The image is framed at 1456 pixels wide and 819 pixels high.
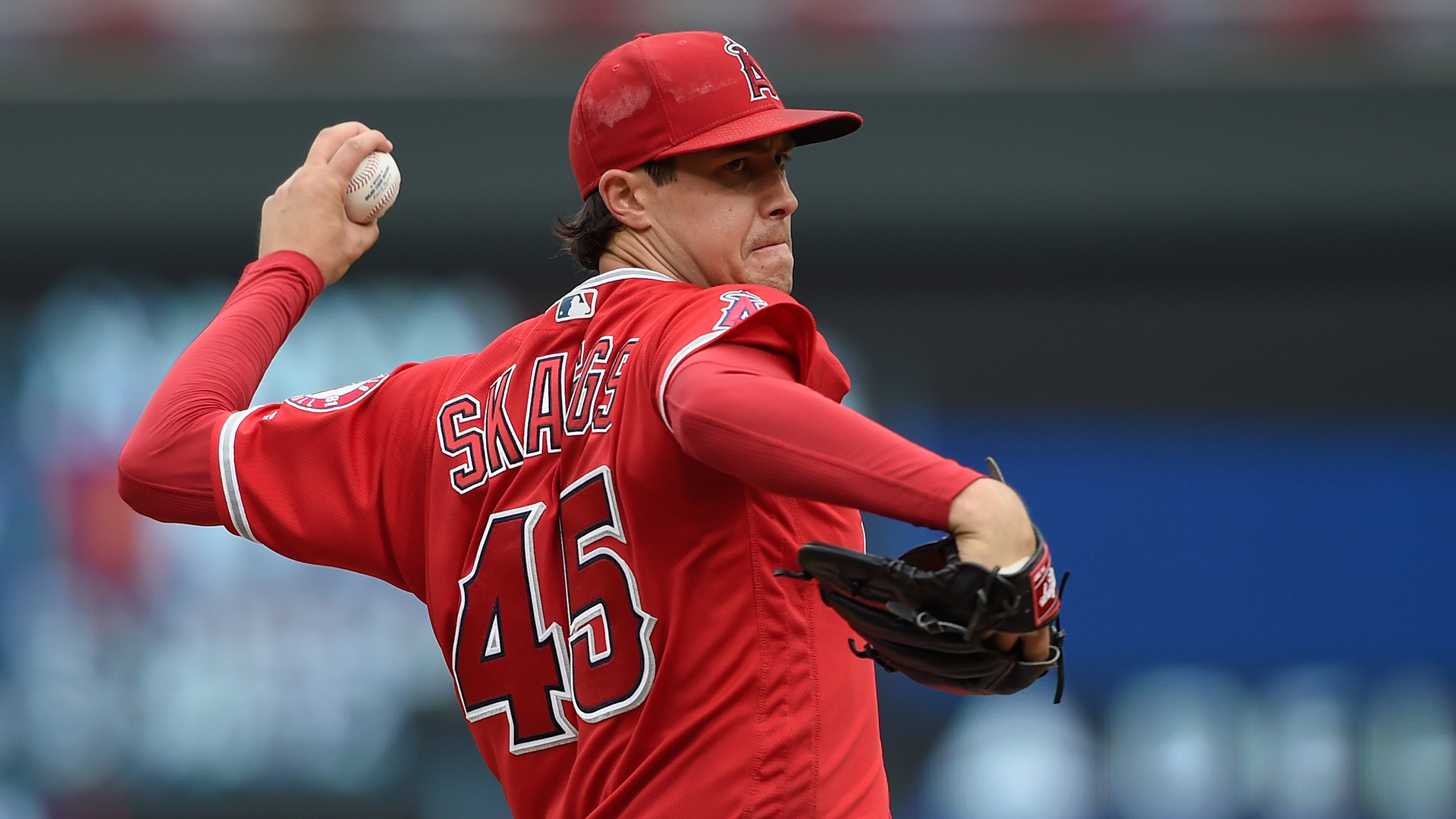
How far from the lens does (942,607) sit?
1.54m

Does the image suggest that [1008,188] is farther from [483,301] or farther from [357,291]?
[357,291]

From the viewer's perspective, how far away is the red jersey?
171 cm

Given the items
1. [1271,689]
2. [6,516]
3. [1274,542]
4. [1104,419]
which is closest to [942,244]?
[1104,419]

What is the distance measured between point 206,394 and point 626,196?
562mm

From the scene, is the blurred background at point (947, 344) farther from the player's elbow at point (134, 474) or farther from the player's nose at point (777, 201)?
the player's elbow at point (134, 474)

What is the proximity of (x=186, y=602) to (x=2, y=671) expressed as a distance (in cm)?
73

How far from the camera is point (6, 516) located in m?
6.52

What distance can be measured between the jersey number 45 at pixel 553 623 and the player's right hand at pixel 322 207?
54 centimetres

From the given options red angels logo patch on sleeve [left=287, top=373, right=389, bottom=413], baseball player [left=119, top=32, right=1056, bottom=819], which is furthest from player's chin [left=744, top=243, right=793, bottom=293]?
red angels logo patch on sleeve [left=287, top=373, right=389, bottom=413]

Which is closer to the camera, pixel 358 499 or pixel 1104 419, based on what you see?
pixel 358 499

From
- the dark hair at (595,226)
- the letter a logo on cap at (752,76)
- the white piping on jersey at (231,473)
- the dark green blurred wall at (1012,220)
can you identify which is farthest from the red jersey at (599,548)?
the dark green blurred wall at (1012,220)

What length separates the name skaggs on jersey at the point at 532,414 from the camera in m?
1.79

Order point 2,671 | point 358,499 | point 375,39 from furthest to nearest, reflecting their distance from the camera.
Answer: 1. point 375,39
2. point 2,671
3. point 358,499

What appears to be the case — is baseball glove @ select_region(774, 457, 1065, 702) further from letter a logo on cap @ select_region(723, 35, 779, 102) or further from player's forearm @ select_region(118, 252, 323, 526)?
player's forearm @ select_region(118, 252, 323, 526)
